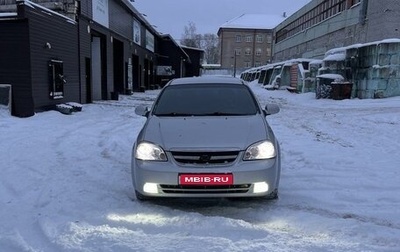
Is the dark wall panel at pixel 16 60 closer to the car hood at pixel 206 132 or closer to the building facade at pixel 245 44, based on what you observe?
the car hood at pixel 206 132

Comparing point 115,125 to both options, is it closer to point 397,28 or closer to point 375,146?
point 375,146

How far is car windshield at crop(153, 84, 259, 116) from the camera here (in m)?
5.30

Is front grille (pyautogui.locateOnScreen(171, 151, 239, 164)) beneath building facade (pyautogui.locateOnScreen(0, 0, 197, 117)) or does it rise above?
beneath

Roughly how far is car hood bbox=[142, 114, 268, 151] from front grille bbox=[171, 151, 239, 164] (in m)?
0.06

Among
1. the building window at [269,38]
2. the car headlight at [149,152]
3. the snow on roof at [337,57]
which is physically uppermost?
the building window at [269,38]

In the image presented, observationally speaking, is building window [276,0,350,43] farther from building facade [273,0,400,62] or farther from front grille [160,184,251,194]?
front grille [160,184,251,194]

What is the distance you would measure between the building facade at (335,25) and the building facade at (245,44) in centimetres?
3194

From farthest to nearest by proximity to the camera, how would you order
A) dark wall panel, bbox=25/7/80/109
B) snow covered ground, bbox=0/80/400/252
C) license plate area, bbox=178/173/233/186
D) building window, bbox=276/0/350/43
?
building window, bbox=276/0/350/43 → dark wall panel, bbox=25/7/80/109 → license plate area, bbox=178/173/233/186 → snow covered ground, bbox=0/80/400/252

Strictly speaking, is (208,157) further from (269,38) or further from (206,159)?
(269,38)

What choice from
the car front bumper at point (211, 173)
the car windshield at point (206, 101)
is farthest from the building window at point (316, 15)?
the car front bumper at point (211, 173)

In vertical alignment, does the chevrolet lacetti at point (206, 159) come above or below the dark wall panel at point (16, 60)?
below

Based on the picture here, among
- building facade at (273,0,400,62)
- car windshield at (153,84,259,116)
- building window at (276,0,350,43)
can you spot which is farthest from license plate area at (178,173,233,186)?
building window at (276,0,350,43)

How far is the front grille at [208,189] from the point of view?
164 inches

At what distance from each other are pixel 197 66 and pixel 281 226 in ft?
173
